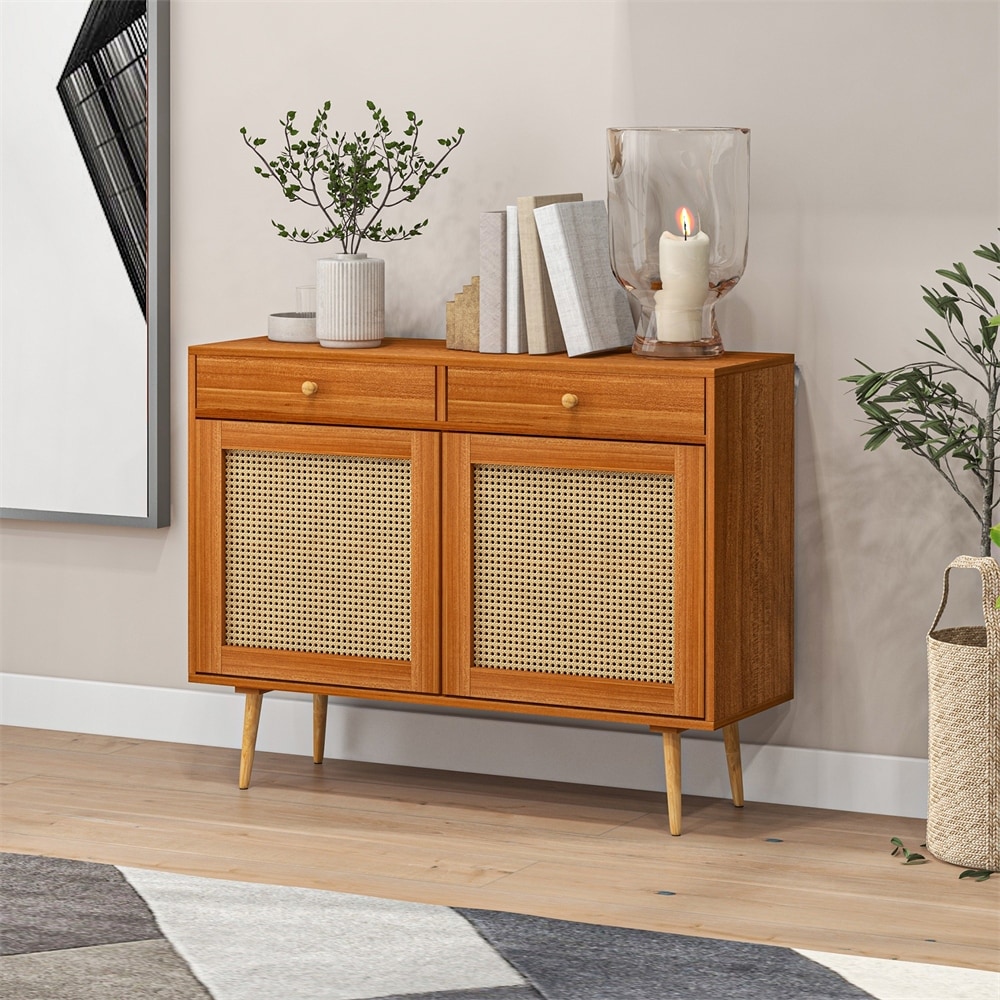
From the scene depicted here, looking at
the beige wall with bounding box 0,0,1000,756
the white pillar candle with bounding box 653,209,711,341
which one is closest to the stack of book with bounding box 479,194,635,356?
the white pillar candle with bounding box 653,209,711,341

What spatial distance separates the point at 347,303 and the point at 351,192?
21 cm

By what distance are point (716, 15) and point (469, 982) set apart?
5.91 ft

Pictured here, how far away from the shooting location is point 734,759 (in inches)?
131

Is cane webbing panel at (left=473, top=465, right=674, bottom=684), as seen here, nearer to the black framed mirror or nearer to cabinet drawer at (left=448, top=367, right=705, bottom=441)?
cabinet drawer at (left=448, top=367, right=705, bottom=441)

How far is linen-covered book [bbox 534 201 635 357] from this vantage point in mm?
3189

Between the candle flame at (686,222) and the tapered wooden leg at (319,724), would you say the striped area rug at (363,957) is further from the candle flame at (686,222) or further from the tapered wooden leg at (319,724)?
the candle flame at (686,222)

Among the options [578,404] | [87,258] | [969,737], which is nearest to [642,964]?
[969,737]

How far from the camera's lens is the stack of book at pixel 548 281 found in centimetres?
320

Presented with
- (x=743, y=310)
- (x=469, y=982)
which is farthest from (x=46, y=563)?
(x=469, y=982)

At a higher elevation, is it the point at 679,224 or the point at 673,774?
the point at 679,224

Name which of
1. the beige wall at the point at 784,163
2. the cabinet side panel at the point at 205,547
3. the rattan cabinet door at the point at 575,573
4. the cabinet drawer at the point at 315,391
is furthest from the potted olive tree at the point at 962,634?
the cabinet side panel at the point at 205,547

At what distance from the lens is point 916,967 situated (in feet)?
8.36

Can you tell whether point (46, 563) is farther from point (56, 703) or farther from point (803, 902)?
point (803, 902)

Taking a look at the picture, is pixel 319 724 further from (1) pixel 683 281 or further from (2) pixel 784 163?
(2) pixel 784 163
